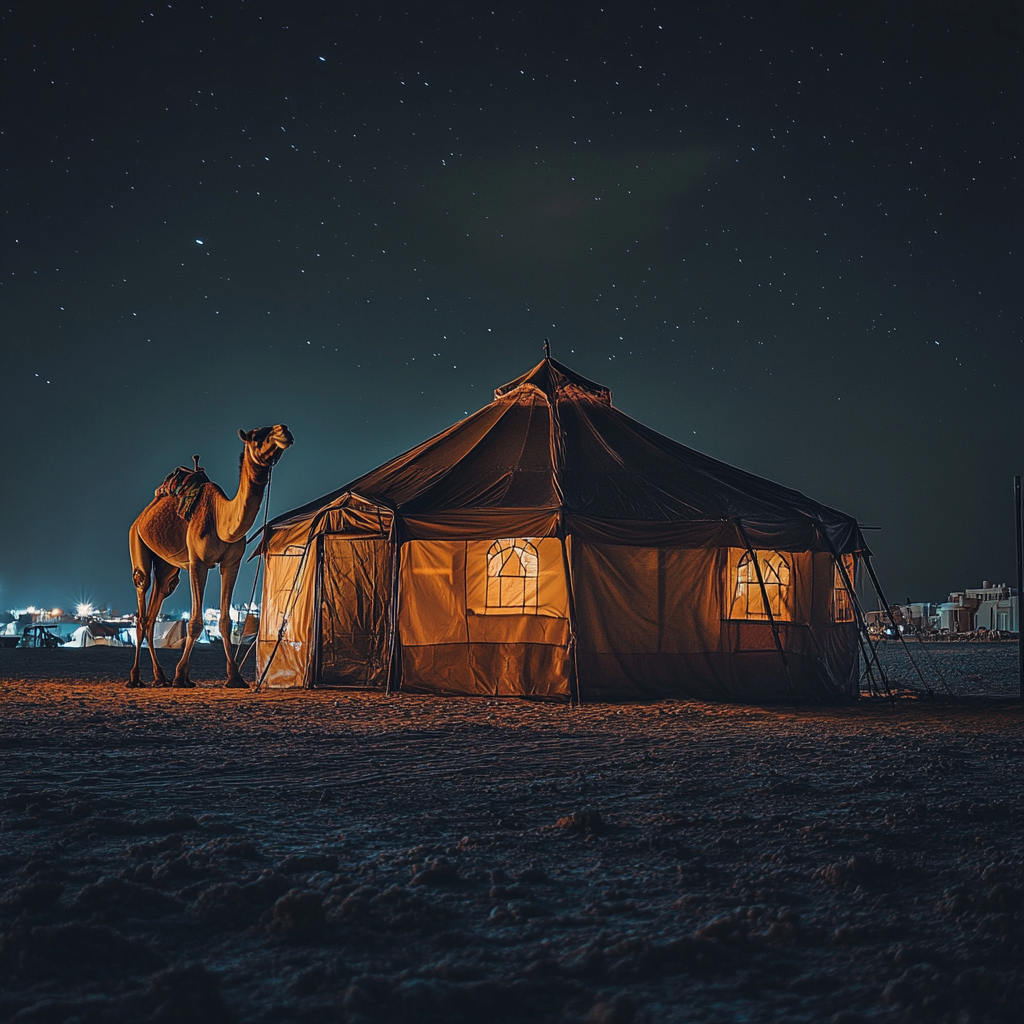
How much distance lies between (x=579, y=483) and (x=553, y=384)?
2.43 meters

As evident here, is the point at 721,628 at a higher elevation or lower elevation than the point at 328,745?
higher

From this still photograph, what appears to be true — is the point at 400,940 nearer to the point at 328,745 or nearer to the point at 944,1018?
the point at 944,1018

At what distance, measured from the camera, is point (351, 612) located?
12797 millimetres

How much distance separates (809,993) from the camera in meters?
2.49

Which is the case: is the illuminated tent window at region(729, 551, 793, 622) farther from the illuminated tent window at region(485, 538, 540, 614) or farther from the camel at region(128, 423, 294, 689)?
the camel at region(128, 423, 294, 689)

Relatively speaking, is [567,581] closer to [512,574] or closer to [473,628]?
[512,574]

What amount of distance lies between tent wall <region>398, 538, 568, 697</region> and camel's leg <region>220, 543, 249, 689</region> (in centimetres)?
243

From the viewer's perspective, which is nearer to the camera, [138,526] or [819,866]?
[819,866]

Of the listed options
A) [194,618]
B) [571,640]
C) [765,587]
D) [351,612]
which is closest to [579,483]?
[571,640]

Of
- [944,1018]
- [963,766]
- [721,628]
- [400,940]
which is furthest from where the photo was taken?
[721,628]

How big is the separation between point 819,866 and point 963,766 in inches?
118

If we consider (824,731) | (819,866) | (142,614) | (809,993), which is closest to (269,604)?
(142,614)

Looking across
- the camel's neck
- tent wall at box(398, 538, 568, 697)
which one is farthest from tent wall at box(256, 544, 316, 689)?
tent wall at box(398, 538, 568, 697)

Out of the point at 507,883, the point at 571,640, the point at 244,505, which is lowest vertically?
the point at 507,883
